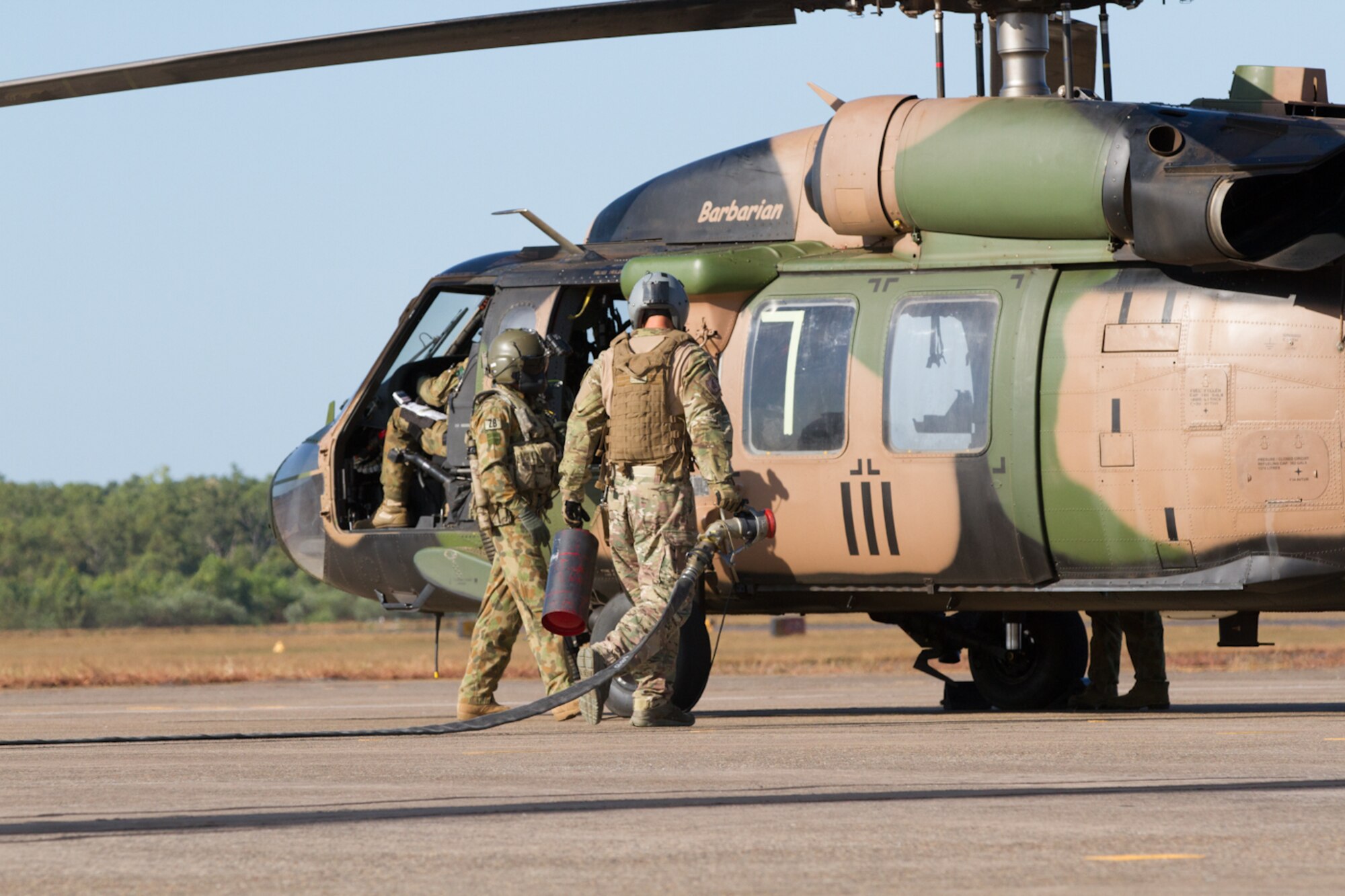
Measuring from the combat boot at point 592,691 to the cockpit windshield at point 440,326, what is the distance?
341 centimetres

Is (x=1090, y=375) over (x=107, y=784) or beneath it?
over

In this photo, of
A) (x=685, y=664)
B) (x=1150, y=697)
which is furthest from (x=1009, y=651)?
(x=685, y=664)

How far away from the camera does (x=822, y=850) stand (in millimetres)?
5055

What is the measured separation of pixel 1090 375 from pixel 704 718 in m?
3.03

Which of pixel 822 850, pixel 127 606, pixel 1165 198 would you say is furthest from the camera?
pixel 127 606

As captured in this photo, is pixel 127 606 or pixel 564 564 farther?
pixel 127 606

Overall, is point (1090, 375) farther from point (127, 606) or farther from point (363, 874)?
point (127, 606)

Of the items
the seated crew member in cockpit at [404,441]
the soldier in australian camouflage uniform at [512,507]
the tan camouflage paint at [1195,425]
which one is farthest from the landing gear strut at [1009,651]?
the seated crew member in cockpit at [404,441]

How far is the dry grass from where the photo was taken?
22.8m

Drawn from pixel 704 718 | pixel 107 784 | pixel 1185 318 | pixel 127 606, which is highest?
pixel 1185 318

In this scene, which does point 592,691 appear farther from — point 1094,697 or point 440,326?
point 440,326

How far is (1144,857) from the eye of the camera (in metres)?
4.91

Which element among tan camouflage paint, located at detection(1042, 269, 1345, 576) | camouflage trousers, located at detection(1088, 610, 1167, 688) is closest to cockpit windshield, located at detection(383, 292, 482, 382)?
tan camouflage paint, located at detection(1042, 269, 1345, 576)

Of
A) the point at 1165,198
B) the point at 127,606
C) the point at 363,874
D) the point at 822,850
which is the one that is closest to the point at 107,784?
the point at 363,874
